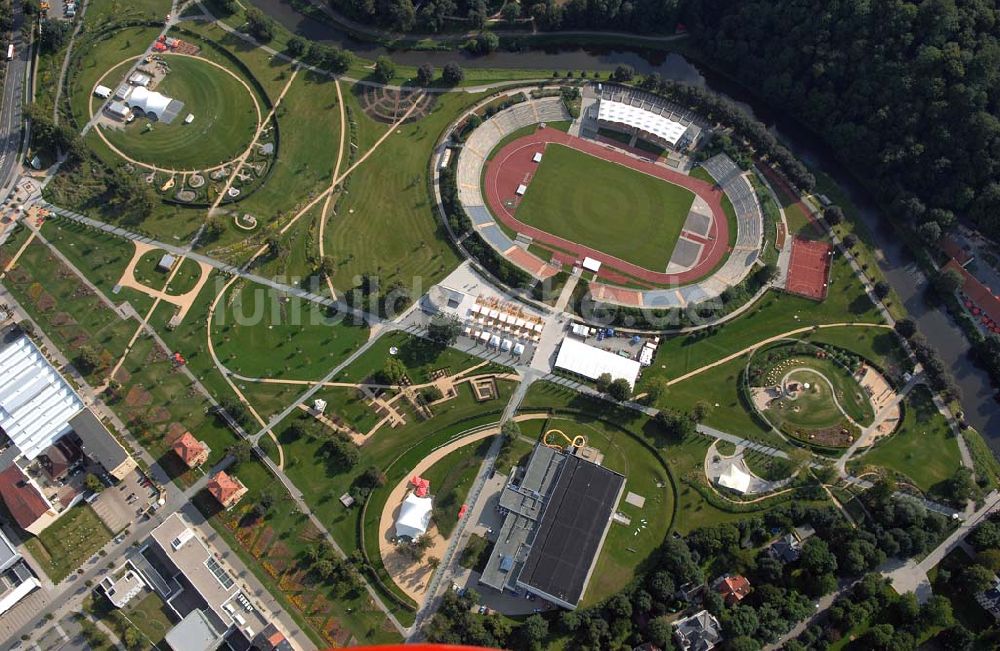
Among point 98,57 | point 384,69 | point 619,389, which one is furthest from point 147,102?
point 619,389

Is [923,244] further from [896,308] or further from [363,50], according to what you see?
[363,50]

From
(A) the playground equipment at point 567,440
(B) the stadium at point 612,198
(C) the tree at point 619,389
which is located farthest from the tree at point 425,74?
(A) the playground equipment at point 567,440

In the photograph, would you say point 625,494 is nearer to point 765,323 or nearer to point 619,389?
point 619,389

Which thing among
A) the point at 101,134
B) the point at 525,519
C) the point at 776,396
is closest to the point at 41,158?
the point at 101,134

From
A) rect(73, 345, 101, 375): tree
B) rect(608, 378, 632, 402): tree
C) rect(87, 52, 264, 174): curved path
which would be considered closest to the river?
rect(87, 52, 264, 174): curved path

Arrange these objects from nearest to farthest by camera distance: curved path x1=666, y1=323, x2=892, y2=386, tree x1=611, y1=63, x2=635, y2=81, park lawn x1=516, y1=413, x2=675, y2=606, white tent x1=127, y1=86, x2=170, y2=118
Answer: park lawn x1=516, y1=413, x2=675, y2=606 → curved path x1=666, y1=323, x2=892, y2=386 → white tent x1=127, y1=86, x2=170, y2=118 → tree x1=611, y1=63, x2=635, y2=81

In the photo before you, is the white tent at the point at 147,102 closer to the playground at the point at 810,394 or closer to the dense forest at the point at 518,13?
the dense forest at the point at 518,13

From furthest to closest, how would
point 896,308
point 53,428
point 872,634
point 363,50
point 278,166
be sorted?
point 363,50 → point 278,166 → point 896,308 → point 53,428 → point 872,634

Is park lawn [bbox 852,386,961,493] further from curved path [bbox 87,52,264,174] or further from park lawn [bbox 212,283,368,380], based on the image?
curved path [bbox 87,52,264,174]
